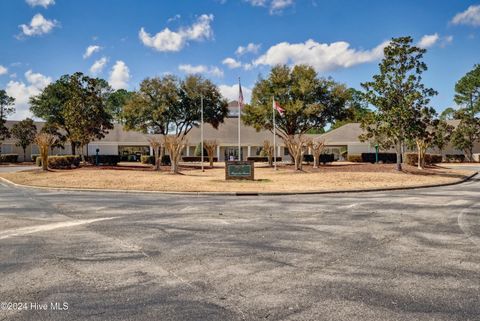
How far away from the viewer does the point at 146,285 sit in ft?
17.2

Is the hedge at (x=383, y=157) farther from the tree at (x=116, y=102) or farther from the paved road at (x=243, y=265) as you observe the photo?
the tree at (x=116, y=102)

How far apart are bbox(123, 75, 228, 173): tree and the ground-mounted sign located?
1821cm

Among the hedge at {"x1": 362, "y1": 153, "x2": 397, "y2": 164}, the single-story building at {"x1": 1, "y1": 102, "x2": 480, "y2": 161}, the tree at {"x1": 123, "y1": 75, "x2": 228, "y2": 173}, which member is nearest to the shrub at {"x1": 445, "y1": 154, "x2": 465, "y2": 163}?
the single-story building at {"x1": 1, "y1": 102, "x2": 480, "y2": 161}

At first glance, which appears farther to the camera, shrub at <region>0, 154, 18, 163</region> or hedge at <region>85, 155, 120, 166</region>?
shrub at <region>0, 154, 18, 163</region>

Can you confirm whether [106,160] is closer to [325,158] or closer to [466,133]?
[325,158]

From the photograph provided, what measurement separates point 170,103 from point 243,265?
37.8m

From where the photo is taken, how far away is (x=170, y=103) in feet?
140

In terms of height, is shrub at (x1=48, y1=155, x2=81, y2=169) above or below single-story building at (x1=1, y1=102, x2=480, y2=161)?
below

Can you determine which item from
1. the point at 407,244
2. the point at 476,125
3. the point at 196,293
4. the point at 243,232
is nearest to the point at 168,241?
the point at 243,232

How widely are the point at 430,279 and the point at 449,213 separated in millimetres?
6767

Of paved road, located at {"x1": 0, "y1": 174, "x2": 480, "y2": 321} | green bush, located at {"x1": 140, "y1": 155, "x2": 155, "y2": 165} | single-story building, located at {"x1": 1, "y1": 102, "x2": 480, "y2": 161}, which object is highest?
single-story building, located at {"x1": 1, "y1": 102, "x2": 480, "y2": 161}

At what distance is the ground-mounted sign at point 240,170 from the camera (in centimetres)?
2400

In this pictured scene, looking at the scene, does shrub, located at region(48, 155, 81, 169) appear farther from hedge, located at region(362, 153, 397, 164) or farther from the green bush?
hedge, located at region(362, 153, 397, 164)

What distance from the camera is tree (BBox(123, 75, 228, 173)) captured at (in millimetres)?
42156
